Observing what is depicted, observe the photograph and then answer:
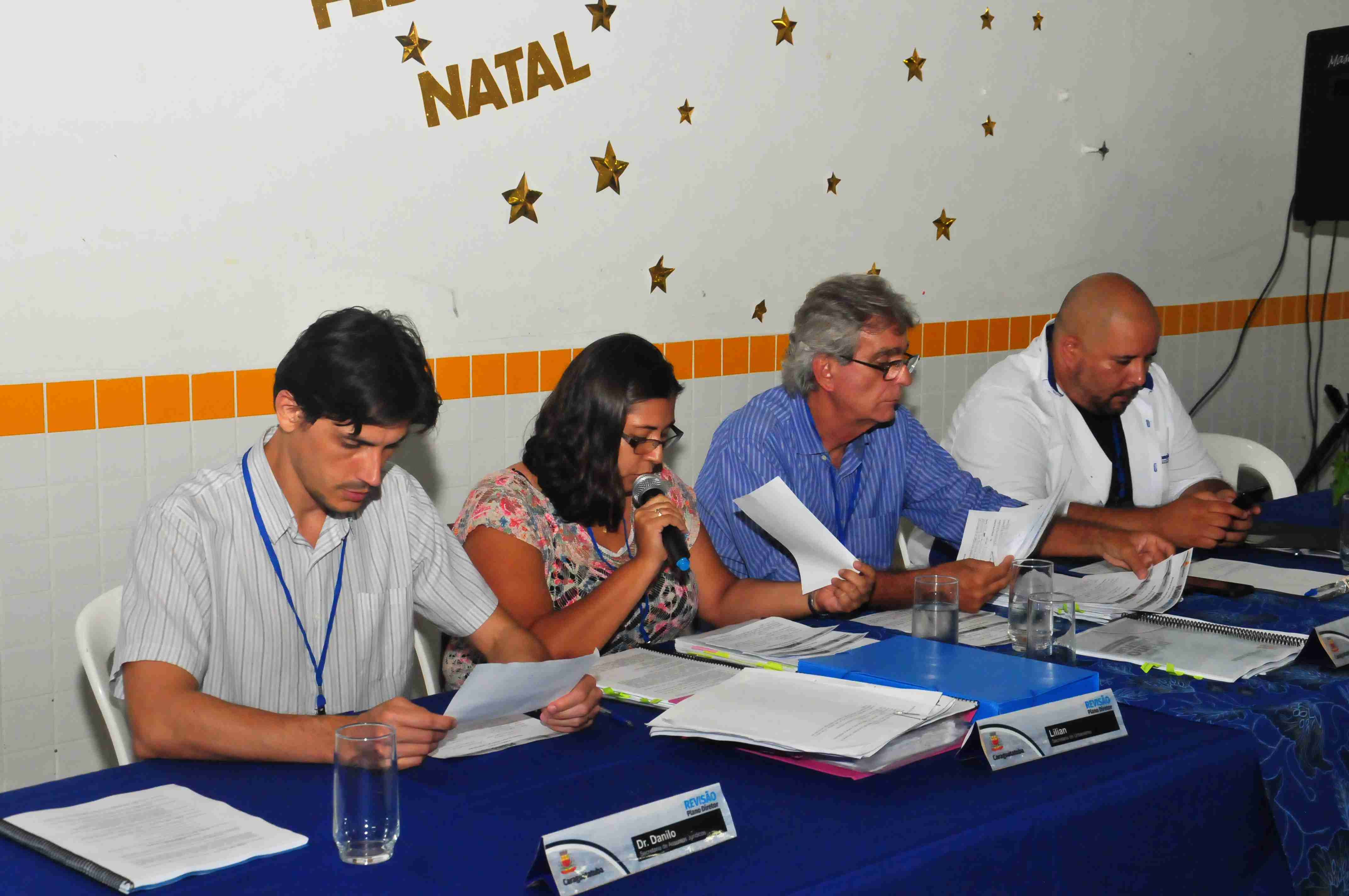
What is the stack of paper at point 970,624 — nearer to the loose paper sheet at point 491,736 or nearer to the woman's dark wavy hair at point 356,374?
the loose paper sheet at point 491,736

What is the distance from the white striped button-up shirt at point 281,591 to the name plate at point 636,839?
0.76 m

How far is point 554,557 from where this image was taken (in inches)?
98.3

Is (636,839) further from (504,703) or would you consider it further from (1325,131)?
(1325,131)

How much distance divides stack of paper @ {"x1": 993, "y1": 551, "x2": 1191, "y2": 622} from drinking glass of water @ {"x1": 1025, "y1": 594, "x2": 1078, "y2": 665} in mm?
335

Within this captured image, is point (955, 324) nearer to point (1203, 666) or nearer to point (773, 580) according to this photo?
point (773, 580)

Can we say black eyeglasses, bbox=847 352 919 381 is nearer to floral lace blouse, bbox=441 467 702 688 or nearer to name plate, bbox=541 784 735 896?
floral lace blouse, bbox=441 467 702 688

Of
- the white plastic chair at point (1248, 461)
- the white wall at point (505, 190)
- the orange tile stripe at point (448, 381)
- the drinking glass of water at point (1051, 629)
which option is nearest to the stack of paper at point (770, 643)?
the drinking glass of water at point (1051, 629)

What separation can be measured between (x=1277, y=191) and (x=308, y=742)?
16.9ft

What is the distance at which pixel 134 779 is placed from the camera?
5.35ft

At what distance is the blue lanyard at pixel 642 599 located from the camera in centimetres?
255

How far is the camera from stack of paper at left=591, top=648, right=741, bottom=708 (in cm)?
193

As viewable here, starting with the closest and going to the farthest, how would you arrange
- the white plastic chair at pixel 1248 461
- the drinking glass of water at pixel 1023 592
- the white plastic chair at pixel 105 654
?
1. the white plastic chair at pixel 105 654
2. the drinking glass of water at pixel 1023 592
3. the white plastic chair at pixel 1248 461

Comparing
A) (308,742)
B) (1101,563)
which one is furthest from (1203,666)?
(308,742)

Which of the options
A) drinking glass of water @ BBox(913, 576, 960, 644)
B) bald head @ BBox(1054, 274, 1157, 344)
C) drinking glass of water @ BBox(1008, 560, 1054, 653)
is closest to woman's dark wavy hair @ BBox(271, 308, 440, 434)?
drinking glass of water @ BBox(913, 576, 960, 644)
